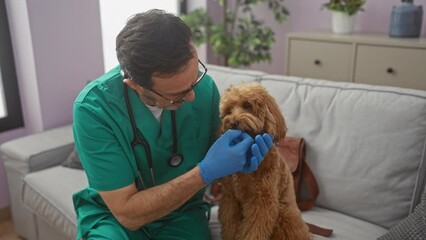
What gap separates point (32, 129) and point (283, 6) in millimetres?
2140

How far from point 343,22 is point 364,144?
4.46 ft

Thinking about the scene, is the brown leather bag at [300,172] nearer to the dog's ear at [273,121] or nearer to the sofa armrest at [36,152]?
the dog's ear at [273,121]

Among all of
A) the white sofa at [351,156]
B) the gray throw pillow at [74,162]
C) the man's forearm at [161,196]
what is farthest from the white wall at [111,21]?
the man's forearm at [161,196]

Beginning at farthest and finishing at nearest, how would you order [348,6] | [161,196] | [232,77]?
[348,6] < [232,77] < [161,196]

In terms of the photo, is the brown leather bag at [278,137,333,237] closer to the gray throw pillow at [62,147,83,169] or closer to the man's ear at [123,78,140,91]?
the man's ear at [123,78,140,91]

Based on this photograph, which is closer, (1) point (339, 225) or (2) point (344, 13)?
(1) point (339, 225)

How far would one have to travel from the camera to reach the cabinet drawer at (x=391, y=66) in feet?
7.33

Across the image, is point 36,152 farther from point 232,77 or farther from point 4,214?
point 232,77

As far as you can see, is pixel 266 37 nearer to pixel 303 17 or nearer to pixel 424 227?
pixel 303 17

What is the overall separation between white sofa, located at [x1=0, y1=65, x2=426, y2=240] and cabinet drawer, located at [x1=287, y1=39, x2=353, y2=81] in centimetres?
89

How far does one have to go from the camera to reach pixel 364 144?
59.5 inches

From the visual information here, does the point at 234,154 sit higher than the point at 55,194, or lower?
higher

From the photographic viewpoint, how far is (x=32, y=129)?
2.48 meters

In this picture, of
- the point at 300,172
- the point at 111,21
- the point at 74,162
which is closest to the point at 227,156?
the point at 300,172
